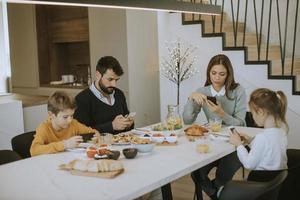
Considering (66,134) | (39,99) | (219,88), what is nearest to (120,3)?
(66,134)

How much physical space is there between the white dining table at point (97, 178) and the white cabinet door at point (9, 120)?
1995 mm

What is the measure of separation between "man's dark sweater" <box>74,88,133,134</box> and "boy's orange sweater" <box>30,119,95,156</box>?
408mm

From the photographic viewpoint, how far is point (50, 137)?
8.02 ft

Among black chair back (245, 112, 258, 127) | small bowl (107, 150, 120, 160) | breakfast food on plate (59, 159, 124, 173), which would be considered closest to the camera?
breakfast food on plate (59, 159, 124, 173)

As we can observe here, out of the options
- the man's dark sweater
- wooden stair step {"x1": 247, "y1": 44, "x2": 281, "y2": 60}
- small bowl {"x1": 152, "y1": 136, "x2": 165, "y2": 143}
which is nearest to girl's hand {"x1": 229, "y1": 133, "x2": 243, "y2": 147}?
small bowl {"x1": 152, "y1": 136, "x2": 165, "y2": 143}

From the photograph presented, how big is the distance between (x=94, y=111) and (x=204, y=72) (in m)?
2.07

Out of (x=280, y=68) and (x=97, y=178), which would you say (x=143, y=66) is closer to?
(x=280, y=68)

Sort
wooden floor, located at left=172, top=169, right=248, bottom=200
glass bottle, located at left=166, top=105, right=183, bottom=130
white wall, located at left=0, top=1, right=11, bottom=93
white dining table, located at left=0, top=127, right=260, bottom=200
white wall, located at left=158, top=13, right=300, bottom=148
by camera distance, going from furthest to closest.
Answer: white wall, located at left=0, top=1, right=11, bottom=93, white wall, located at left=158, top=13, right=300, bottom=148, wooden floor, located at left=172, top=169, right=248, bottom=200, glass bottle, located at left=166, top=105, right=183, bottom=130, white dining table, located at left=0, top=127, right=260, bottom=200

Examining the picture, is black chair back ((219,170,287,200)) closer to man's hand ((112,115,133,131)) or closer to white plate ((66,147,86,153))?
white plate ((66,147,86,153))

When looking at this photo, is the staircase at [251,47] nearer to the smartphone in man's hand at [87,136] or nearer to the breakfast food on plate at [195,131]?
the breakfast food on plate at [195,131]

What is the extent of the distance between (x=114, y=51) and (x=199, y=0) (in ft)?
4.38

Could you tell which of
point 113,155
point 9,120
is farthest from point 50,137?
point 9,120

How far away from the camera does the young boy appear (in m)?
2.30

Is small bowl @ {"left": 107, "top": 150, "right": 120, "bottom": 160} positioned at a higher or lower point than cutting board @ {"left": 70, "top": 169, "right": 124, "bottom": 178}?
higher
